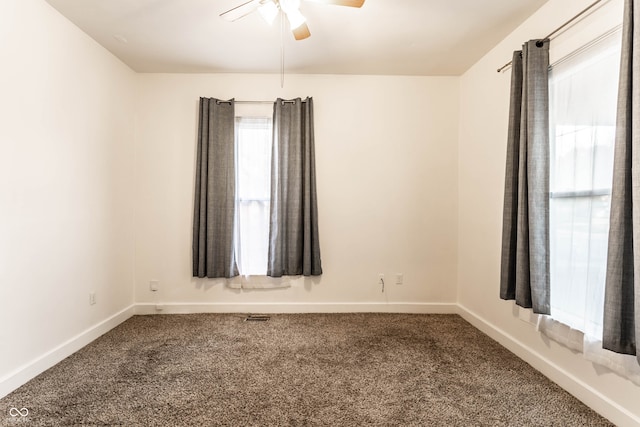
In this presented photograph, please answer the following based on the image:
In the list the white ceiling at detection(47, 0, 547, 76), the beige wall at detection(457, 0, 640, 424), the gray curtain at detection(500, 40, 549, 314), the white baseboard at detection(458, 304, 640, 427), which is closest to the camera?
the white baseboard at detection(458, 304, 640, 427)

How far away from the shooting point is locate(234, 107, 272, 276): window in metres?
3.28

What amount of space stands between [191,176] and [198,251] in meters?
0.78

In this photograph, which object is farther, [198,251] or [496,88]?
[198,251]

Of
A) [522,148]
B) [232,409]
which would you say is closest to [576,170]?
[522,148]

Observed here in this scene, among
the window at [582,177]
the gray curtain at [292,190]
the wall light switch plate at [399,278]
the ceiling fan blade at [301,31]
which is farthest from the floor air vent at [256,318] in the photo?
the ceiling fan blade at [301,31]

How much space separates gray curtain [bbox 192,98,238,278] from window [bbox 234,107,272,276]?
0.08 metres

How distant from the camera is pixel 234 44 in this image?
2.71 meters

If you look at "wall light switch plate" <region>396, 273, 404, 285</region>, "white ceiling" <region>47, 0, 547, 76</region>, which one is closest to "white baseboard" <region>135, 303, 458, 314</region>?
"wall light switch plate" <region>396, 273, 404, 285</region>

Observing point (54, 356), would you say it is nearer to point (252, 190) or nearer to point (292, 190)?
point (252, 190)

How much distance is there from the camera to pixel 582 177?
1.83m

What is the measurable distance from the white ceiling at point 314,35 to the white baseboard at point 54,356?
7.85ft

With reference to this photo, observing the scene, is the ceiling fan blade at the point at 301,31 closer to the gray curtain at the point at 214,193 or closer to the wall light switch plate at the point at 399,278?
the gray curtain at the point at 214,193

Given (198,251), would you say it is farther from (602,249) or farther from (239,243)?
(602,249)

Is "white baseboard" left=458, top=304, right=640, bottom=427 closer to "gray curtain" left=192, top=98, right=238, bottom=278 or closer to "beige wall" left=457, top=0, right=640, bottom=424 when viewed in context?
"beige wall" left=457, top=0, right=640, bottom=424
